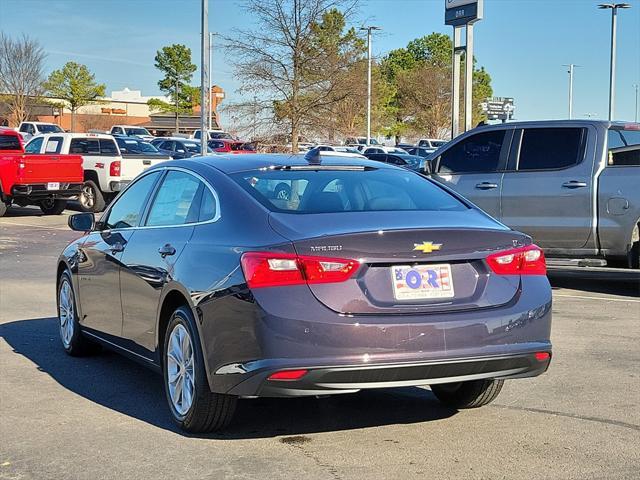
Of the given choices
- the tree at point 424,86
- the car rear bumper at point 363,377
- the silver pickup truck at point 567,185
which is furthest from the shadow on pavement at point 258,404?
the tree at point 424,86

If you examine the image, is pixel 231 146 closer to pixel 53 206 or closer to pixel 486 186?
pixel 53 206

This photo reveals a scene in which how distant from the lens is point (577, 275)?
12602 millimetres

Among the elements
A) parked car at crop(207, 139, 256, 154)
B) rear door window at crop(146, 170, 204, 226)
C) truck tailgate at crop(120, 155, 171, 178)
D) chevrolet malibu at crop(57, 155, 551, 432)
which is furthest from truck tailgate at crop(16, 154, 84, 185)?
chevrolet malibu at crop(57, 155, 551, 432)

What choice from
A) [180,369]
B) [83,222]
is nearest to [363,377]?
[180,369]

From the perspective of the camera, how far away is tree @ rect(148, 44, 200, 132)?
83.2 metres

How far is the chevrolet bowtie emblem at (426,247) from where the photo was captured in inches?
181

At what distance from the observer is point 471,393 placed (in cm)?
561

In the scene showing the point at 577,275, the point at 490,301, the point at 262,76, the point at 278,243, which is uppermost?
the point at 262,76

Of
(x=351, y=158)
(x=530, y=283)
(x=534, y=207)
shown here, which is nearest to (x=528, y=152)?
(x=534, y=207)

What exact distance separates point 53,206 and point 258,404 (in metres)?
18.8

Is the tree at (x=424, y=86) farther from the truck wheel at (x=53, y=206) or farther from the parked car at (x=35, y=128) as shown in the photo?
the truck wheel at (x=53, y=206)

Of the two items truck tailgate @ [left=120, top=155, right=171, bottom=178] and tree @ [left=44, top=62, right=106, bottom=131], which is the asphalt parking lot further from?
tree @ [left=44, top=62, right=106, bottom=131]

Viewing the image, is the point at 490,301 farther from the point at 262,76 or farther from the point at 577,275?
the point at 262,76

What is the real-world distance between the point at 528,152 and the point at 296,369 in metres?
7.16
